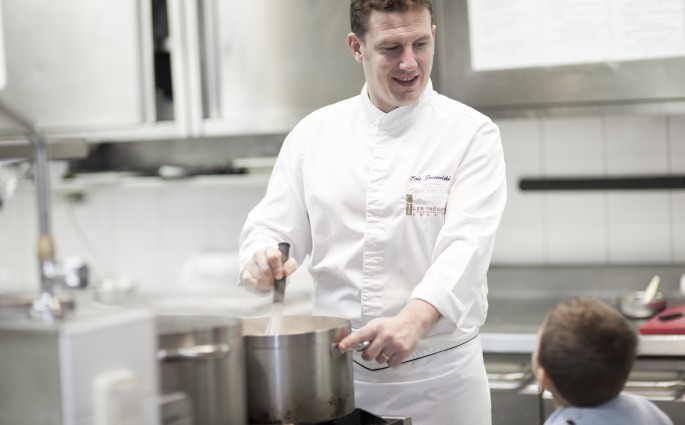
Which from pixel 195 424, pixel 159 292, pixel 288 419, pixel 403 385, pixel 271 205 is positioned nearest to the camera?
pixel 195 424

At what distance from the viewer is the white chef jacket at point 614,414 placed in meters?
1.40

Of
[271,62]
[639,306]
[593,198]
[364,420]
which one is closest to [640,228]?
[593,198]

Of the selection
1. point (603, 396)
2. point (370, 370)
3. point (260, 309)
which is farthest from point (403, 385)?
point (260, 309)

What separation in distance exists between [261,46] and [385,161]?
1109 millimetres

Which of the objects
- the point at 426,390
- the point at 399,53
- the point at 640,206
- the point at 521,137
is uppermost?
the point at 399,53

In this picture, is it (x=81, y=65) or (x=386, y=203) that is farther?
(x=81, y=65)

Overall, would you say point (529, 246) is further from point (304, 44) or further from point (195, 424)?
point (195, 424)

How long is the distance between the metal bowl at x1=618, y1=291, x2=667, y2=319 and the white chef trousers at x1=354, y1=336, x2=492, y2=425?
826 millimetres

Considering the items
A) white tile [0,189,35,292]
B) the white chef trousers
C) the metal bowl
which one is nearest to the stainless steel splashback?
the metal bowl

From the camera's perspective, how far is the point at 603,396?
1405 mm

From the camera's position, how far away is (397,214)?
1.91m

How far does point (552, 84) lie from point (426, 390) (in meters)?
1.09

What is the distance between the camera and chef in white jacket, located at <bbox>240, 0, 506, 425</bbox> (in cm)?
186

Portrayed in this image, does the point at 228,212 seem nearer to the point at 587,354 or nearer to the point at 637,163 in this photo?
the point at 637,163
